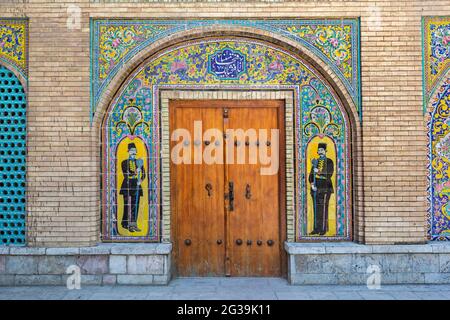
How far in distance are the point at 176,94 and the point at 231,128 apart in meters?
0.79

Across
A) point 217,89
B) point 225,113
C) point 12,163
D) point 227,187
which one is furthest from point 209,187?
point 12,163

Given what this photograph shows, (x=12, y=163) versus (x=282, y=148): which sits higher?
(x=282, y=148)

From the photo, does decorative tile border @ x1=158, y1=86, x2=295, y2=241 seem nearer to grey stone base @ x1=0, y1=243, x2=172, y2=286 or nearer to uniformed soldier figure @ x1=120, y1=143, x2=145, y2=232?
uniformed soldier figure @ x1=120, y1=143, x2=145, y2=232

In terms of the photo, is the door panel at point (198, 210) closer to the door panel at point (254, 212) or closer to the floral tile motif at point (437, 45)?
the door panel at point (254, 212)

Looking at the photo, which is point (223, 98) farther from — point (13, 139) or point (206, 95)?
point (13, 139)

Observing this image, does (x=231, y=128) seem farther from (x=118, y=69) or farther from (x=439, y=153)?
(x=439, y=153)

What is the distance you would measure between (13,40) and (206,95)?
7.91 ft

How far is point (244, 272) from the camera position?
584 cm

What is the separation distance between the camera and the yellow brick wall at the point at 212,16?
5527 mm

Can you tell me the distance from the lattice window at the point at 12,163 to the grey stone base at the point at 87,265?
31 cm

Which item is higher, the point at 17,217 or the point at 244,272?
the point at 17,217

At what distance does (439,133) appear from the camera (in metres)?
5.74

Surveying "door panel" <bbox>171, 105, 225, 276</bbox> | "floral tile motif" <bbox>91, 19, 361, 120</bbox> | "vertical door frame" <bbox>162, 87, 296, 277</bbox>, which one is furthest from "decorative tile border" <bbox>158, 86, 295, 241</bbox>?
"floral tile motif" <bbox>91, 19, 361, 120</bbox>

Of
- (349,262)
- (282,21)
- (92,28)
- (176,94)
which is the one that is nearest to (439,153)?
(349,262)
